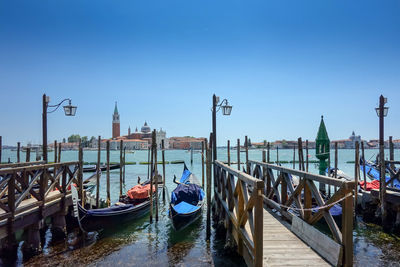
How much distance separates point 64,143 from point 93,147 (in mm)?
19411

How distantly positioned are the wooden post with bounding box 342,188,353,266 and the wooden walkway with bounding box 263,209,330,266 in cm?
32

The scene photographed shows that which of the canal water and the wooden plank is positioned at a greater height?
the wooden plank

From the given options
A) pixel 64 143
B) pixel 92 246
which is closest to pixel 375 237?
pixel 92 246

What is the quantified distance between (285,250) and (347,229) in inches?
42.2

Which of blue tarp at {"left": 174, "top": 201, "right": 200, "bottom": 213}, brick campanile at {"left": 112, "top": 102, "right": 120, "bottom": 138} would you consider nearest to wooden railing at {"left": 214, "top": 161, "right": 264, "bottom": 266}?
blue tarp at {"left": 174, "top": 201, "right": 200, "bottom": 213}

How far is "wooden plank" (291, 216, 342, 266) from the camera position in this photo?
3674 millimetres

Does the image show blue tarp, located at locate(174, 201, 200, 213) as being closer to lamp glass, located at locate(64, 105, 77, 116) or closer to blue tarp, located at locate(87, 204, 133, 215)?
blue tarp, located at locate(87, 204, 133, 215)

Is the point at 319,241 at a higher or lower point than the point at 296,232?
higher

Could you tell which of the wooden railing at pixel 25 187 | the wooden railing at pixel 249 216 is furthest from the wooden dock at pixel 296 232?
the wooden railing at pixel 25 187

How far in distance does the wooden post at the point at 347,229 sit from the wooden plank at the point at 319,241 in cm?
7

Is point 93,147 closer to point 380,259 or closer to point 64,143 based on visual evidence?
point 64,143

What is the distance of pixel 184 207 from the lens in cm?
899

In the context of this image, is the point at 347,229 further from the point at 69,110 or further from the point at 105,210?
the point at 69,110

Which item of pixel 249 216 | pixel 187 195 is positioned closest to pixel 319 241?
pixel 249 216
